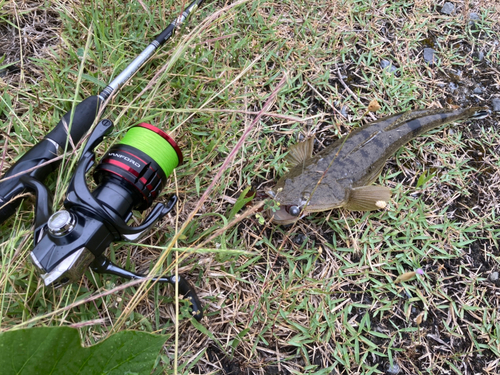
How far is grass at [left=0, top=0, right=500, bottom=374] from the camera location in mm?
2338

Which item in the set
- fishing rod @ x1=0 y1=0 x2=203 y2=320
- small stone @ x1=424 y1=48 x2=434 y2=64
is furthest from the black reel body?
small stone @ x1=424 y1=48 x2=434 y2=64

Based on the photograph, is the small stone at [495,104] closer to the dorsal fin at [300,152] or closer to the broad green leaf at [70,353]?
the dorsal fin at [300,152]

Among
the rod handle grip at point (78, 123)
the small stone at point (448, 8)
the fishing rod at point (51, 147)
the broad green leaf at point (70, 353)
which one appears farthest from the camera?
the small stone at point (448, 8)

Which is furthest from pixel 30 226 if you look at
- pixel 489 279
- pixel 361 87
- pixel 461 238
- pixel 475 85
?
pixel 475 85

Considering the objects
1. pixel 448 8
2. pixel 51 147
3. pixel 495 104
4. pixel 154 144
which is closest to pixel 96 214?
pixel 154 144

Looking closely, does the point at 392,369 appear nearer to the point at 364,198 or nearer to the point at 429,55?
the point at 364,198

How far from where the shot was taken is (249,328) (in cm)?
236

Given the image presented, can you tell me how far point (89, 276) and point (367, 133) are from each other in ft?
7.66

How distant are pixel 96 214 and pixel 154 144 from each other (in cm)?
50

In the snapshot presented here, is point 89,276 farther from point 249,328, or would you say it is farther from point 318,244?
point 318,244

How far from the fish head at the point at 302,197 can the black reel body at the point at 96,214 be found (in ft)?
2.72

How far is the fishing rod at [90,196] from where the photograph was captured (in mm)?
1760

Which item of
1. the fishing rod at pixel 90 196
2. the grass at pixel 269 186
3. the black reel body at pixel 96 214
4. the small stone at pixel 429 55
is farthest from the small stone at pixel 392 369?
the small stone at pixel 429 55

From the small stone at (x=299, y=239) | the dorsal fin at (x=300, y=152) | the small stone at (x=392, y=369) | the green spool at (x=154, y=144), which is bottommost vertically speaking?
the small stone at (x=392, y=369)
